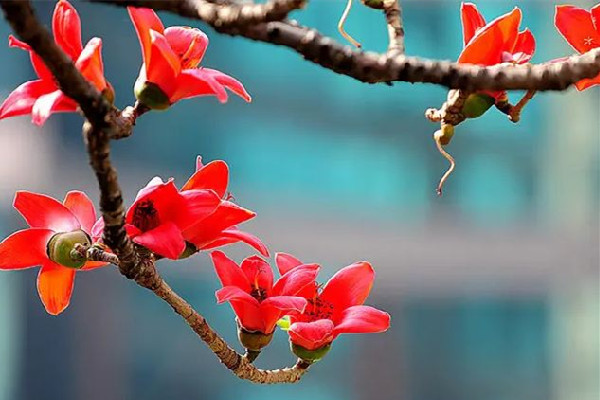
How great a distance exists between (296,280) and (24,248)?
126 mm

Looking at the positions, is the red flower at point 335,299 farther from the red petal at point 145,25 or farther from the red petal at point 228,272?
the red petal at point 145,25

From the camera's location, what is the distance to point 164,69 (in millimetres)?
435

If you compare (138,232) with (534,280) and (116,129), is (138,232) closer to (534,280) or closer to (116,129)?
(116,129)

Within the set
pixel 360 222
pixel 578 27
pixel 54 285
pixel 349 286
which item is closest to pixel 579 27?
pixel 578 27

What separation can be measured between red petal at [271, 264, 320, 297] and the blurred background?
3.67m

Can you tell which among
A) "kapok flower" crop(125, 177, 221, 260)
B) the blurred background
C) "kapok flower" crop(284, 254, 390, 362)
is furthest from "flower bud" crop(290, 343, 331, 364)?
the blurred background

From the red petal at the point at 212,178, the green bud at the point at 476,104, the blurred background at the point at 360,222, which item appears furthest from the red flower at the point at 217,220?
the blurred background at the point at 360,222

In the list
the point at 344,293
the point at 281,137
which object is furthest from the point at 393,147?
the point at 344,293

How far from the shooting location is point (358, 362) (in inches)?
200

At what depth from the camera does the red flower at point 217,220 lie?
461 mm

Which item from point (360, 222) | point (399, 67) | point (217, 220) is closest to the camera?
point (399, 67)

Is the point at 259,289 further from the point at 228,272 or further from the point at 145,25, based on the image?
the point at 145,25

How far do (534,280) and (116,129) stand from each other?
5292mm

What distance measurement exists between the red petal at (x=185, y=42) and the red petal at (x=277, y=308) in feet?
0.38
